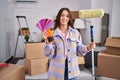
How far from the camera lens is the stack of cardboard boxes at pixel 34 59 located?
2754 mm

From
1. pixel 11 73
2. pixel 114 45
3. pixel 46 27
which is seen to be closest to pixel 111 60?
pixel 114 45

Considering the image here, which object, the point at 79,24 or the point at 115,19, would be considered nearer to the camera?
the point at 115,19

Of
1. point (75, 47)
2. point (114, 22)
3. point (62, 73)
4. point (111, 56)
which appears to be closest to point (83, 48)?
point (75, 47)

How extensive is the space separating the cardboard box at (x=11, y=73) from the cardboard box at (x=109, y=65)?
4.23 feet

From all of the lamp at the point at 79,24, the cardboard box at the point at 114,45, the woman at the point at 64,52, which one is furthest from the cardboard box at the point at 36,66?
the lamp at the point at 79,24

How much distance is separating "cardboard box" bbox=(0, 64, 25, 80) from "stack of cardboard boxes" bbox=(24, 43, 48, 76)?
3.91 feet

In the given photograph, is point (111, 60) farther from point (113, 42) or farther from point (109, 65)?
point (113, 42)

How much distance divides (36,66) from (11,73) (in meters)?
1.42

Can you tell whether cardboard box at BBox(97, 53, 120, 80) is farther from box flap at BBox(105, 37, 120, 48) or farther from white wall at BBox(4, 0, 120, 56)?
white wall at BBox(4, 0, 120, 56)

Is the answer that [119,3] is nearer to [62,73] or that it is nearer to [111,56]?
[111,56]

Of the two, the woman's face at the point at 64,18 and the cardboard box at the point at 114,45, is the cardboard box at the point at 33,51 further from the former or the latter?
the woman's face at the point at 64,18

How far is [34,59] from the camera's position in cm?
278

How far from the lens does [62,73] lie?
147cm

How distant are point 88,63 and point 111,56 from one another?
0.75 metres
